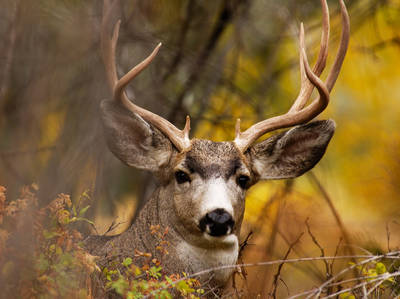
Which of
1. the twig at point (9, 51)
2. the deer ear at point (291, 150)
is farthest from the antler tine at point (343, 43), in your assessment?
the twig at point (9, 51)

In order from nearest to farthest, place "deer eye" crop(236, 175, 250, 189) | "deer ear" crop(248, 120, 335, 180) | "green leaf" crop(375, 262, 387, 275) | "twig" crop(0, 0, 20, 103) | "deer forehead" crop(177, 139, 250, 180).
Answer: "twig" crop(0, 0, 20, 103) < "green leaf" crop(375, 262, 387, 275) < "deer forehead" crop(177, 139, 250, 180) < "deer eye" crop(236, 175, 250, 189) < "deer ear" crop(248, 120, 335, 180)

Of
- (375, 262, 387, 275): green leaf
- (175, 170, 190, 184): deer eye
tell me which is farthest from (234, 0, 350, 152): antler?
(375, 262, 387, 275): green leaf

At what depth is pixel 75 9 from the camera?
669 cm

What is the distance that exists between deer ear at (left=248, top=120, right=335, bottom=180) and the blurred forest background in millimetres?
688

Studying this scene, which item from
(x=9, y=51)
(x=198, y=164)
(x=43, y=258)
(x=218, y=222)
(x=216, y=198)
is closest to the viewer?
(x=43, y=258)

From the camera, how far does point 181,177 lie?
5539mm

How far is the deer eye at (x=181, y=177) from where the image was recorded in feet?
18.0

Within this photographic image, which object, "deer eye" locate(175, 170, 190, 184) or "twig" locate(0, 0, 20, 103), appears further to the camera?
"deer eye" locate(175, 170, 190, 184)

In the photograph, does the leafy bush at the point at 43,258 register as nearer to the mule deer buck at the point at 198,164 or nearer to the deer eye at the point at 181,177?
the mule deer buck at the point at 198,164

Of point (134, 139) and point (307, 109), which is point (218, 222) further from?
point (307, 109)

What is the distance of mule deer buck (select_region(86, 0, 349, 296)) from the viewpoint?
5258 mm

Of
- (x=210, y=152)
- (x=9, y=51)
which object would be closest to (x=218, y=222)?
(x=210, y=152)

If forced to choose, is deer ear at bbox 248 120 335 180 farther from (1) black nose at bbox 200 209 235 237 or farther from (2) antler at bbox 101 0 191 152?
(1) black nose at bbox 200 209 235 237

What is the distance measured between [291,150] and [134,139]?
1.36 metres
